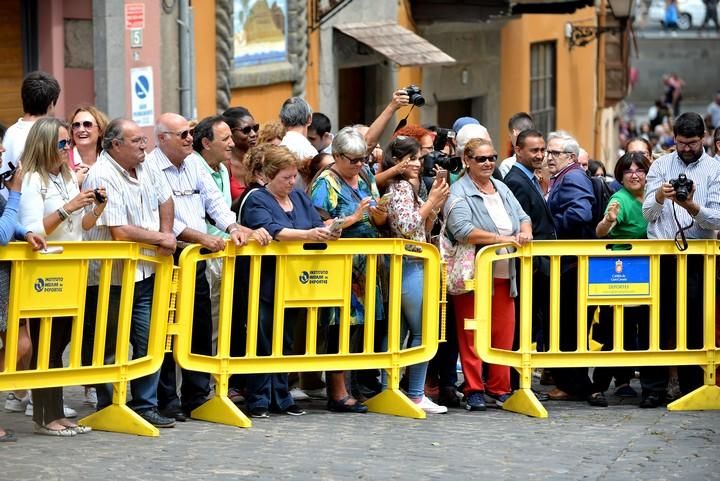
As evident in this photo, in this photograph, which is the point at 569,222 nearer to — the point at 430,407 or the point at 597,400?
the point at 597,400

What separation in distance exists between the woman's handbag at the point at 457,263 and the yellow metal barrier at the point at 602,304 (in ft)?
0.43

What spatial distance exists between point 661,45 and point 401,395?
49.9m

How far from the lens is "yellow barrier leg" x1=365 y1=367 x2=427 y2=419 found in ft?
34.5

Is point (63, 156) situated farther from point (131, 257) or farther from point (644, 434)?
point (644, 434)

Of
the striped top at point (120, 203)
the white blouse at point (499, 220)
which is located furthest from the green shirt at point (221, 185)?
the white blouse at point (499, 220)

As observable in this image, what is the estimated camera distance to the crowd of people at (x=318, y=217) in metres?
9.59

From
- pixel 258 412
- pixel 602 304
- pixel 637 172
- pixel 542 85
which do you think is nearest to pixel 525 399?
pixel 602 304

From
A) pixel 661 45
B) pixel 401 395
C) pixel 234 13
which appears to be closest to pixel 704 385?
pixel 401 395

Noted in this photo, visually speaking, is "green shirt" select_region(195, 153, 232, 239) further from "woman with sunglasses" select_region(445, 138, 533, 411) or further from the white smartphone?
"woman with sunglasses" select_region(445, 138, 533, 411)

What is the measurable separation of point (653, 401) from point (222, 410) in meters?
2.97

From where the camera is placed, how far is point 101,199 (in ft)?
30.4

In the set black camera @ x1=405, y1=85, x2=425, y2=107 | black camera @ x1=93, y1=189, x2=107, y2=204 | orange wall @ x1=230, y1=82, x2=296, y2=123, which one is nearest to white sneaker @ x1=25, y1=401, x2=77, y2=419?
black camera @ x1=93, y1=189, x2=107, y2=204

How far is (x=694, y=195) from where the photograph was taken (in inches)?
435

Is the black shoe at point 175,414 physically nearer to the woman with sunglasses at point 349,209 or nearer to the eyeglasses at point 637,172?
the woman with sunglasses at point 349,209
